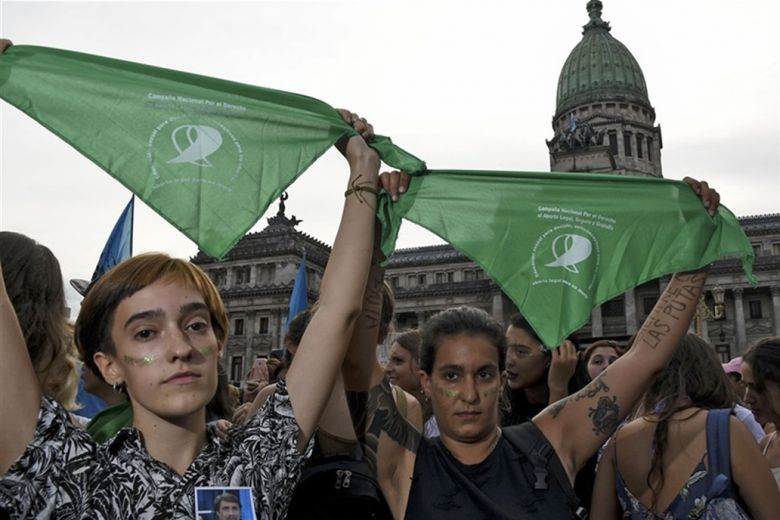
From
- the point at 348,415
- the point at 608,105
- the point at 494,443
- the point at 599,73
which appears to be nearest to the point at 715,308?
the point at 494,443

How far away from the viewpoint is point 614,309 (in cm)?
5878

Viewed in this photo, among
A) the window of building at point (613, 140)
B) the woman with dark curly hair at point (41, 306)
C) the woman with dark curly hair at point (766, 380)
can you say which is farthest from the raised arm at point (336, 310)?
the window of building at point (613, 140)

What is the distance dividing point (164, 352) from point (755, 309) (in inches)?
2375

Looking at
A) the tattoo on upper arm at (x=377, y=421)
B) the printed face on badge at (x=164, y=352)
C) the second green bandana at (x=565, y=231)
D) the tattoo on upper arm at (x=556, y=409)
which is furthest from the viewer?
the second green bandana at (x=565, y=231)

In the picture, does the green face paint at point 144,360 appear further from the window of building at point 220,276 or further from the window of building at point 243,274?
the window of building at point 220,276

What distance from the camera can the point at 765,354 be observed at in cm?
498

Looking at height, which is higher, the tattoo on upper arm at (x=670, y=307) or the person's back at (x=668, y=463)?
the tattoo on upper arm at (x=670, y=307)

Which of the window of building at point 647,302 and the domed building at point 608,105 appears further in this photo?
the domed building at point 608,105

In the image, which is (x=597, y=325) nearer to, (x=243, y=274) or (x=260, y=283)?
(x=260, y=283)

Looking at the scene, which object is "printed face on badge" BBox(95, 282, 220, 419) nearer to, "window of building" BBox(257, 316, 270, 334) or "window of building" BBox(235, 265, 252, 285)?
"window of building" BBox(257, 316, 270, 334)

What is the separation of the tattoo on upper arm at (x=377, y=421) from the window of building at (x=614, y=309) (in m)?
57.5

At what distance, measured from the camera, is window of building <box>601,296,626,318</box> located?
191 feet

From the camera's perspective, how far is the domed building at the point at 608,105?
7375 cm

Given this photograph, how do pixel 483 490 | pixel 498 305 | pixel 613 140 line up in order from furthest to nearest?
1. pixel 613 140
2. pixel 498 305
3. pixel 483 490
